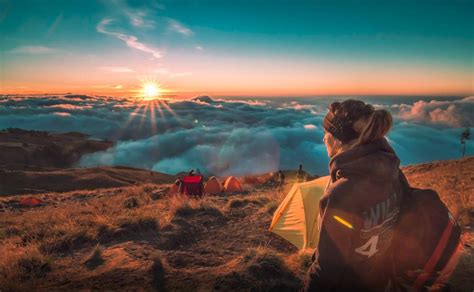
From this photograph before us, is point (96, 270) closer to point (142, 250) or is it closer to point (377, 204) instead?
point (142, 250)

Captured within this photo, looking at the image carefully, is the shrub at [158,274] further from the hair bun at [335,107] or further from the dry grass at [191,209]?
the dry grass at [191,209]

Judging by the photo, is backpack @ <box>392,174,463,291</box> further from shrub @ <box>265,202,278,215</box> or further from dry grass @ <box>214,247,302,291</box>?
shrub @ <box>265,202,278,215</box>

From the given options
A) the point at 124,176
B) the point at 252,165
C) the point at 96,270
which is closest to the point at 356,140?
the point at 96,270

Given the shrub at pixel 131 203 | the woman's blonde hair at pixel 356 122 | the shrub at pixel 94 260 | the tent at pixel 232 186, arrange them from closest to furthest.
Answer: the woman's blonde hair at pixel 356 122 < the shrub at pixel 94 260 < the shrub at pixel 131 203 < the tent at pixel 232 186

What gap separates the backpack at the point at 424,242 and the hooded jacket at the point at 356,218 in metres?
0.13

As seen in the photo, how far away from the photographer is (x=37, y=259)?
5.23m

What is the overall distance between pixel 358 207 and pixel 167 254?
474cm

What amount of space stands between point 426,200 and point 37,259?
567cm

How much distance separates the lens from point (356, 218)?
6.63ft

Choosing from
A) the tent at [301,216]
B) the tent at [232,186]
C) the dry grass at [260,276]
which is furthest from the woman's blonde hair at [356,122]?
the tent at [232,186]

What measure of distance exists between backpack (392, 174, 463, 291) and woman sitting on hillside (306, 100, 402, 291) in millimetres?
94

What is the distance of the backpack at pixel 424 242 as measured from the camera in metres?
2.23

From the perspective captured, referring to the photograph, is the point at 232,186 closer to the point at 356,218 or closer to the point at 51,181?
the point at 356,218

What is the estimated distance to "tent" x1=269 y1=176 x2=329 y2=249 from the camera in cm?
708
